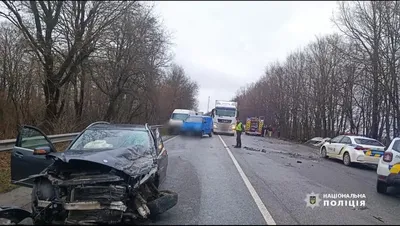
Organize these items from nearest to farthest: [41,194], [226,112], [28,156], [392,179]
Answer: [41,194]
[28,156]
[392,179]
[226,112]

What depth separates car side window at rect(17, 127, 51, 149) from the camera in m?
7.38

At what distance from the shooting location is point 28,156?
719 centimetres

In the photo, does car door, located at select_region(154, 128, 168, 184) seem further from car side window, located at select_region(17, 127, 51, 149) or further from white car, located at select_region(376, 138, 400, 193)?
white car, located at select_region(376, 138, 400, 193)

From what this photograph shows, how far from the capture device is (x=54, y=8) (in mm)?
15875

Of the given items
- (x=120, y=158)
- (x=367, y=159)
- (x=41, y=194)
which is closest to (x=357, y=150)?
(x=367, y=159)

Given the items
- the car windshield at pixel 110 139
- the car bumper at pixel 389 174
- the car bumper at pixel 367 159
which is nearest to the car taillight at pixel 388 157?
the car bumper at pixel 389 174

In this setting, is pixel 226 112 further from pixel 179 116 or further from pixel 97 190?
pixel 97 190

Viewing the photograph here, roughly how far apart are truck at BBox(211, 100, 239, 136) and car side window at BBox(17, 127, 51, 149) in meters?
32.7

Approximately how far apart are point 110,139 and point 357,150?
12.6 meters

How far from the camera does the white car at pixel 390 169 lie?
9.29 m

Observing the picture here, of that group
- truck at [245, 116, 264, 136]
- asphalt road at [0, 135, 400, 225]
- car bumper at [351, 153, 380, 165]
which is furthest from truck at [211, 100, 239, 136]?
asphalt road at [0, 135, 400, 225]

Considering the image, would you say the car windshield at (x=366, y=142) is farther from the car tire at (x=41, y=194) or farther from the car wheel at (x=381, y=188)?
the car tire at (x=41, y=194)

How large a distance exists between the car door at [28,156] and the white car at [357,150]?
13.5 metres

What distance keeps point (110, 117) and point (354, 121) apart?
88.2 ft
